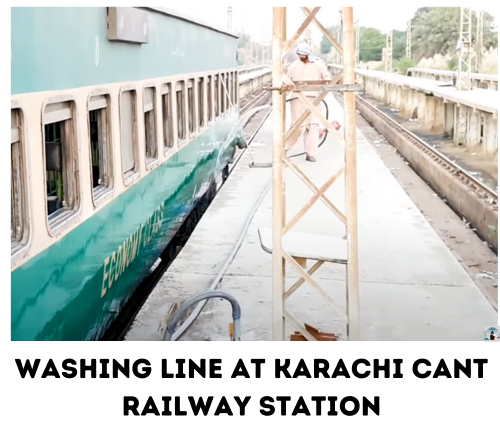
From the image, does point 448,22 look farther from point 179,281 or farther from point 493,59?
point 179,281

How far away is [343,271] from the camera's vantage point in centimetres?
683

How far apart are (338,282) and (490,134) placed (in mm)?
9286

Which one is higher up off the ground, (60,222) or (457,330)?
(60,222)

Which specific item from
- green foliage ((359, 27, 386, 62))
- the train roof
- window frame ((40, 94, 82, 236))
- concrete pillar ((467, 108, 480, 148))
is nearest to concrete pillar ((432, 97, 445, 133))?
concrete pillar ((467, 108, 480, 148))

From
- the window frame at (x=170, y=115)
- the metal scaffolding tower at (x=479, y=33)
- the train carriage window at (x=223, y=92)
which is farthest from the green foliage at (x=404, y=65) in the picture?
the window frame at (x=170, y=115)

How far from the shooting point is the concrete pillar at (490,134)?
1456 cm

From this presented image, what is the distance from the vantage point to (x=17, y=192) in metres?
3.52

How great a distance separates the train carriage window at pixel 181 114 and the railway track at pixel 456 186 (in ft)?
11.9

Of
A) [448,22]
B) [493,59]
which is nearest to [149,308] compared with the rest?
[493,59]

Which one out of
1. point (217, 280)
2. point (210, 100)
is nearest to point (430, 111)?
point (210, 100)

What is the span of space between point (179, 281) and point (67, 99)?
2779 millimetres

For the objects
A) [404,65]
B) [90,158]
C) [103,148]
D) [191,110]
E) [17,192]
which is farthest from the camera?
[404,65]

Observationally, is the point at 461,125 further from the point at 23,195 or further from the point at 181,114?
the point at 23,195

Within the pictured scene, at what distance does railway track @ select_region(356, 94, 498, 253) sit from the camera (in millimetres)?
9602
